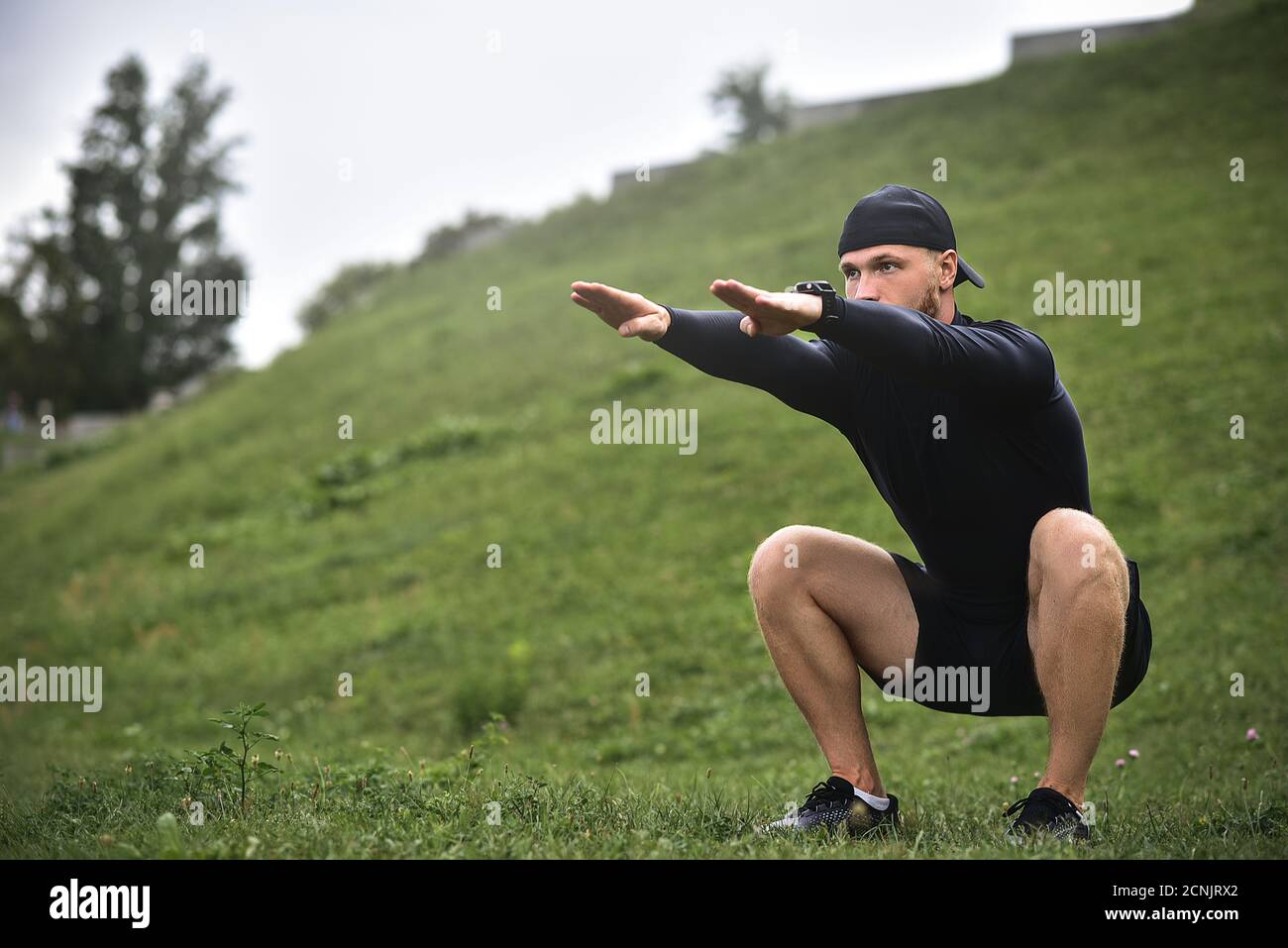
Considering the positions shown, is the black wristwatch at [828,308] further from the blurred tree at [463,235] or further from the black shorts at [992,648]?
the blurred tree at [463,235]

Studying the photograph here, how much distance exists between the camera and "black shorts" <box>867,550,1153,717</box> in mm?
3947

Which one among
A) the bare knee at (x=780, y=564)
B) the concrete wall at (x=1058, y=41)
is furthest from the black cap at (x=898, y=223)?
the concrete wall at (x=1058, y=41)

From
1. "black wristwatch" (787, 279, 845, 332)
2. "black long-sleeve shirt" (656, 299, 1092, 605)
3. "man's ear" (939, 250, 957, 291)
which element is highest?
"man's ear" (939, 250, 957, 291)

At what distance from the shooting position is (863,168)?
26.6m

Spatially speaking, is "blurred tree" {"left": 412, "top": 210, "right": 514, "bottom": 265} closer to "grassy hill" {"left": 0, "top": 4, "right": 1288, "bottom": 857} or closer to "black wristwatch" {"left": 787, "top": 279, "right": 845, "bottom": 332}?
"grassy hill" {"left": 0, "top": 4, "right": 1288, "bottom": 857}

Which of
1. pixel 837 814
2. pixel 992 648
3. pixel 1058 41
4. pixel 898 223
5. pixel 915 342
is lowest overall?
pixel 837 814

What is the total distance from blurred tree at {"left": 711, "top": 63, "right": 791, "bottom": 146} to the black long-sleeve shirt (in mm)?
43573

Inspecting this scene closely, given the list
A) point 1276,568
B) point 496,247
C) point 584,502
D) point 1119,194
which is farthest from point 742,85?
Result: point 1276,568

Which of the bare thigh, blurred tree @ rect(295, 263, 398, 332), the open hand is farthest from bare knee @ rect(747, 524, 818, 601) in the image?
blurred tree @ rect(295, 263, 398, 332)

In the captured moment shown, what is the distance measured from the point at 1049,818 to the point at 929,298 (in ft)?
5.79

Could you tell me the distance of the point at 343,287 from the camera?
57375 mm

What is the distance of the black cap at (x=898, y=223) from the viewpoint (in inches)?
153

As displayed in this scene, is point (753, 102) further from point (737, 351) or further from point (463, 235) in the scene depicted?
point (737, 351)

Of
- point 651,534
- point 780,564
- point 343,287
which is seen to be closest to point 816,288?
point 780,564
